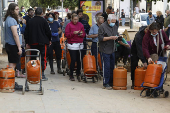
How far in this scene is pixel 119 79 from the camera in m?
10.0

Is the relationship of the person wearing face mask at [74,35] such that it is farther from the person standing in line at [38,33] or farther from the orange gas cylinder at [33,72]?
the orange gas cylinder at [33,72]

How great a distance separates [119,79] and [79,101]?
2.06 metres

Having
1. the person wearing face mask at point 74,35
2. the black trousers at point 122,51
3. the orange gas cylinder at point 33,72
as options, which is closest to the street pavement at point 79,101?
the orange gas cylinder at point 33,72

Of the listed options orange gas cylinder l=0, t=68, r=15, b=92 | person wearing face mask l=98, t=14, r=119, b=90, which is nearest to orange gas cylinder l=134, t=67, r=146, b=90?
person wearing face mask l=98, t=14, r=119, b=90

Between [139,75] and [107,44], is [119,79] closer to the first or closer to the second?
[139,75]

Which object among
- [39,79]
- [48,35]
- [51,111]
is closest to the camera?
[51,111]

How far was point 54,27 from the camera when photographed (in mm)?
12680

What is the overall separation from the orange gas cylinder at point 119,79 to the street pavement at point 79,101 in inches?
7.6

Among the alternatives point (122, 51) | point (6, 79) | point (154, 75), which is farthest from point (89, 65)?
point (6, 79)

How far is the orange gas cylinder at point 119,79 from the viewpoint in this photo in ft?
33.0

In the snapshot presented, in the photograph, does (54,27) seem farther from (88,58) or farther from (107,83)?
(107,83)

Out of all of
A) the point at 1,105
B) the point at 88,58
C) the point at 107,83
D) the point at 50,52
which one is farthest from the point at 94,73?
the point at 1,105

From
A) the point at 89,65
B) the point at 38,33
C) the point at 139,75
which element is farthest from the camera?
the point at 89,65

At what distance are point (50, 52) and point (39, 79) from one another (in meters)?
3.45
